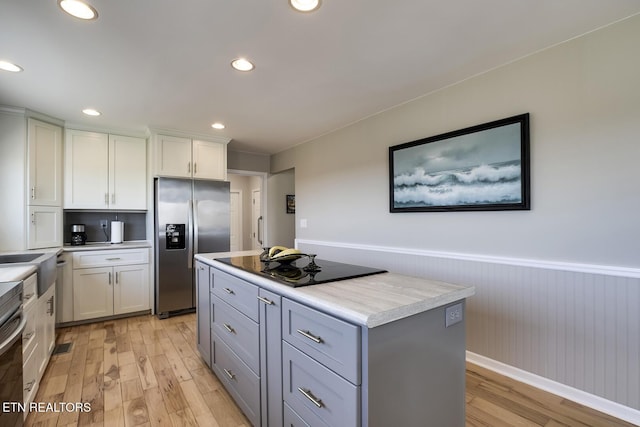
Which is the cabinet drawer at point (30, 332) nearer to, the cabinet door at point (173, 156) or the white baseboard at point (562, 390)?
the cabinet door at point (173, 156)

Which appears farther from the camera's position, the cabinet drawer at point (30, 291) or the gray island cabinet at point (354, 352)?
the cabinet drawer at point (30, 291)

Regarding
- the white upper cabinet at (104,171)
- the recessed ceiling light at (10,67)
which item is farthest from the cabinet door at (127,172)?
the recessed ceiling light at (10,67)

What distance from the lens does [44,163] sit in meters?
3.29

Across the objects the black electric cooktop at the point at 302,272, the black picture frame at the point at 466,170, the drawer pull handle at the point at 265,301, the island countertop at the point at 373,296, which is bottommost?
the drawer pull handle at the point at 265,301

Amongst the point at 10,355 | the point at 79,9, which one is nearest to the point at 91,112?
the point at 79,9

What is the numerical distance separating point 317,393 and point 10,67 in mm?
3121

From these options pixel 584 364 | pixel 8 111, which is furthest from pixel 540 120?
pixel 8 111

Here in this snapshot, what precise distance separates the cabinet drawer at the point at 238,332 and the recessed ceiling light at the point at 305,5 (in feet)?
5.71

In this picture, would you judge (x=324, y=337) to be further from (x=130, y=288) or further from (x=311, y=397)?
(x=130, y=288)

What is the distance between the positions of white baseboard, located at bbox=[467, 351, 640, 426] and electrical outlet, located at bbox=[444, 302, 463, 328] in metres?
1.35

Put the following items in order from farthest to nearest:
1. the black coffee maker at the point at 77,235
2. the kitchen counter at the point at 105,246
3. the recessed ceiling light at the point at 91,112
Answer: the black coffee maker at the point at 77,235, the kitchen counter at the point at 105,246, the recessed ceiling light at the point at 91,112

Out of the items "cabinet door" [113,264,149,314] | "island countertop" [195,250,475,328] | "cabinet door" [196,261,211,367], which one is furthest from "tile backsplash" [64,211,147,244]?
"island countertop" [195,250,475,328]

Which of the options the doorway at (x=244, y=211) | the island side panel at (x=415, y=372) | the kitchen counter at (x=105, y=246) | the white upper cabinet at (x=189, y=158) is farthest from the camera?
the doorway at (x=244, y=211)

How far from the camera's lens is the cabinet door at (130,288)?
3.66 metres
